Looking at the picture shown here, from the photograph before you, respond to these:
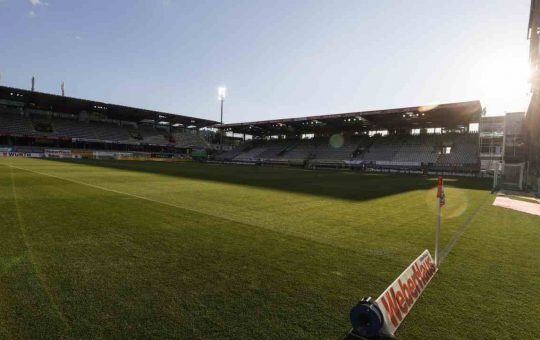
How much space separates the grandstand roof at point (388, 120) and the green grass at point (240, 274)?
131 ft

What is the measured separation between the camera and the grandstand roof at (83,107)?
57.2m

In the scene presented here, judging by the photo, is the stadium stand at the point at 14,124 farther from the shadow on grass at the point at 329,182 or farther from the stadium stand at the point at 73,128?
the shadow on grass at the point at 329,182

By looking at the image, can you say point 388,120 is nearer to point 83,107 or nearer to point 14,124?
point 83,107

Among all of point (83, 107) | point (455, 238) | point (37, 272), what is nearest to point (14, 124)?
point (83, 107)

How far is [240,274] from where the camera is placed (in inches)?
189

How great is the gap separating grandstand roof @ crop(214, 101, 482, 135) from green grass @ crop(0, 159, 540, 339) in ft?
131

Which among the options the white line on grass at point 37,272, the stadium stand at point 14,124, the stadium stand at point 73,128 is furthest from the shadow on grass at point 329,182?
the stadium stand at point 73,128

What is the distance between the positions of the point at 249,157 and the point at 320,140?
59.5 ft

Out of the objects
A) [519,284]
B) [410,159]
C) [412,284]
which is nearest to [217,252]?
[412,284]

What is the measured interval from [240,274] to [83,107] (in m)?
77.1

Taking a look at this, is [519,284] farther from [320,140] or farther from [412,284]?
[320,140]

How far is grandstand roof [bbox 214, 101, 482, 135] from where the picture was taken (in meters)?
44.1

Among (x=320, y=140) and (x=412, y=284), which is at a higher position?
(x=320, y=140)

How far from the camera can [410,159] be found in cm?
5116
